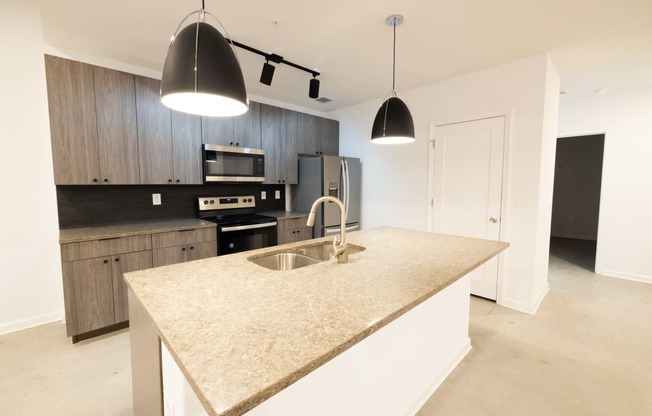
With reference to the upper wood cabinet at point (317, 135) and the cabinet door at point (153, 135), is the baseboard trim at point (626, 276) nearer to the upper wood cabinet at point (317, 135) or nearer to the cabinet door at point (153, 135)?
the upper wood cabinet at point (317, 135)

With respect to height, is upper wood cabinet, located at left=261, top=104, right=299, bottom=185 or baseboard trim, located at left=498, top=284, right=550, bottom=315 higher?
upper wood cabinet, located at left=261, top=104, right=299, bottom=185

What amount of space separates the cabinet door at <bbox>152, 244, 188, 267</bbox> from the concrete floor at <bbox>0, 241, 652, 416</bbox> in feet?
2.30

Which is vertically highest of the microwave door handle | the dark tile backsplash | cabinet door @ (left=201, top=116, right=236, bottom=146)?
cabinet door @ (left=201, top=116, right=236, bottom=146)

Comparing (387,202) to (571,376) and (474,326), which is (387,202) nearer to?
(474,326)

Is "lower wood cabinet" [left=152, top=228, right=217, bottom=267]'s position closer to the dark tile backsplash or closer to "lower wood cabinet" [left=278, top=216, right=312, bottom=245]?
the dark tile backsplash

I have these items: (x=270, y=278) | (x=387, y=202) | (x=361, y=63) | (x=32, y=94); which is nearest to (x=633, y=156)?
(x=387, y=202)

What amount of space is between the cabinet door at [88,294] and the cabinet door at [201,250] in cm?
65

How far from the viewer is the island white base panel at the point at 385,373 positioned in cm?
100

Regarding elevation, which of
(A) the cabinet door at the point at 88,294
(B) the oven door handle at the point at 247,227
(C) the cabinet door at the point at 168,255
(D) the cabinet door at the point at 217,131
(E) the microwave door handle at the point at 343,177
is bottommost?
(A) the cabinet door at the point at 88,294

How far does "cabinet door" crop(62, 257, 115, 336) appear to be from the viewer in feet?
7.41

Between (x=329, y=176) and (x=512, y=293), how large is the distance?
2.52 metres

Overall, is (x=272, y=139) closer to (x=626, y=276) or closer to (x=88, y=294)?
(x=88, y=294)

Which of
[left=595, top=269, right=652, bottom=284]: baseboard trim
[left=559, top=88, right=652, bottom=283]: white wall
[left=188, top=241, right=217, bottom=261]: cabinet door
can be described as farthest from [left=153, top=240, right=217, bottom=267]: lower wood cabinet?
[left=595, top=269, right=652, bottom=284]: baseboard trim

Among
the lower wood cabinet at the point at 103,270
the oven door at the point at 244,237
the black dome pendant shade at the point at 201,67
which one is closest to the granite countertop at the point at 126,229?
the lower wood cabinet at the point at 103,270
